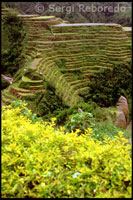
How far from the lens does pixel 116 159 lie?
1.32 metres

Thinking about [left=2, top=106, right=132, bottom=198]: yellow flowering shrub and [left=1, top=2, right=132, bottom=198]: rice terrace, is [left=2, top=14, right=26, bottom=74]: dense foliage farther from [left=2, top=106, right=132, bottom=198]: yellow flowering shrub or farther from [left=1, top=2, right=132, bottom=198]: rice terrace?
[left=2, top=106, right=132, bottom=198]: yellow flowering shrub

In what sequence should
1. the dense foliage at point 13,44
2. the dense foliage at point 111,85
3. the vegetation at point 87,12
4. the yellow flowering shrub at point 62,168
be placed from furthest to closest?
the vegetation at point 87,12 < the dense foliage at point 13,44 < the dense foliage at point 111,85 < the yellow flowering shrub at point 62,168

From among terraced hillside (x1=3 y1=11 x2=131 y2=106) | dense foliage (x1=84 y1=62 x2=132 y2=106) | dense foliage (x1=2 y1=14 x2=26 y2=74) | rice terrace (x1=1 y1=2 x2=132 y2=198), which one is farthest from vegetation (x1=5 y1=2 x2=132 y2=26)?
dense foliage (x1=84 y1=62 x2=132 y2=106)

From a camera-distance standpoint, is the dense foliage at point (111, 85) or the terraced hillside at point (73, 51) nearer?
the dense foliage at point (111, 85)

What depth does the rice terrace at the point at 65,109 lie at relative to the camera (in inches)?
49.0

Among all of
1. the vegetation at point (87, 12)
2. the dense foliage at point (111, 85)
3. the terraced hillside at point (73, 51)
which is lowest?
the dense foliage at point (111, 85)

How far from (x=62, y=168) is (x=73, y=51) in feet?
35.3

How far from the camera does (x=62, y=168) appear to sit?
1346 mm

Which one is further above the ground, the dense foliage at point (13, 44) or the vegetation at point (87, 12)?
the vegetation at point (87, 12)

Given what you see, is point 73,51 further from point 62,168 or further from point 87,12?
point 87,12

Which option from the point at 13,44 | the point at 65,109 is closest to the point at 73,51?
the point at 13,44

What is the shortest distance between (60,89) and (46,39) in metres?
4.11

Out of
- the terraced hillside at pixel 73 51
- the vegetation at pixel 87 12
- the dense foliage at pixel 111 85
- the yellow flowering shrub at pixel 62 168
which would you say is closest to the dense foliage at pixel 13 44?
the terraced hillside at pixel 73 51

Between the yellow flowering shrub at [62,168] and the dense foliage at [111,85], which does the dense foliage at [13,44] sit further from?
the yellow flowering shrub at [62,168]
